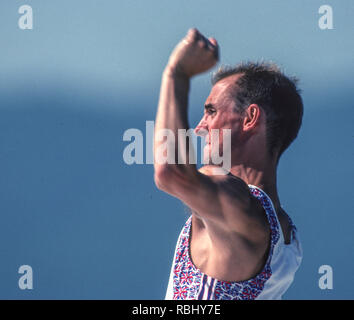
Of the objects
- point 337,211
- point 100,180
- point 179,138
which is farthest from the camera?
point 100,180

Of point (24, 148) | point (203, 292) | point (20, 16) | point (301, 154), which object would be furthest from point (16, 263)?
point (203, 292)

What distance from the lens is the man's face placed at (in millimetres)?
1021

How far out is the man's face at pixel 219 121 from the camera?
102 cm

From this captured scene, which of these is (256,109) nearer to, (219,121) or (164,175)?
(219,121)

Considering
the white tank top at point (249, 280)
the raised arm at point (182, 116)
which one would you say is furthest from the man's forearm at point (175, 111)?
the white tank top at point (249, 280)

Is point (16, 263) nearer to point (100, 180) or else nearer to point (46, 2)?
point (100, 180)

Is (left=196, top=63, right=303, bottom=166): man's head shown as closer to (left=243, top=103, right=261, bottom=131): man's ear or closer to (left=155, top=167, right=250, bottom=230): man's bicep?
(left=243, top=103, right=261, bottom=131): man's ear

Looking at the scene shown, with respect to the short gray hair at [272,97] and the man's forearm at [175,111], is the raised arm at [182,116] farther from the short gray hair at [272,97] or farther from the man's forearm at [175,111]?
the short gray hair at [272,97]

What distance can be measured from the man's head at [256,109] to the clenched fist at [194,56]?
10.7 inches

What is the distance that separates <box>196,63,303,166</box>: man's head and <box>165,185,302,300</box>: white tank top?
4.5 inches

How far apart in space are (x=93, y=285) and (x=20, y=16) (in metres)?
1.01

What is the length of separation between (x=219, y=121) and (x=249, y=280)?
296 mm

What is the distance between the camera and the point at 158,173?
77 cm

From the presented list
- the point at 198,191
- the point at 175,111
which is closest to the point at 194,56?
the point at 175,111
